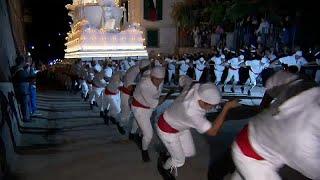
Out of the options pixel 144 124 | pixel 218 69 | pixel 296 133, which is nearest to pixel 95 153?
pixel 144 124

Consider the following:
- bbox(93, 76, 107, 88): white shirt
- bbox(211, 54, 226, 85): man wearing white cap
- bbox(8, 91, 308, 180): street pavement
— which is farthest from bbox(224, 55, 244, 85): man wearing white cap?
bbox(93, 76, 107, 88): white shirt

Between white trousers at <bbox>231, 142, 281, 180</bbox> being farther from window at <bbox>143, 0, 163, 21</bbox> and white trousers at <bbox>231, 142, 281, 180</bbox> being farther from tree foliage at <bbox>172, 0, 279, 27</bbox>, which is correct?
window at <bbox>143, 0, 163, 21</bbox>

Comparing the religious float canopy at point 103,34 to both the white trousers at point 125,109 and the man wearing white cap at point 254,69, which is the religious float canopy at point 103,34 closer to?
the man wearing white cap at point 254,69

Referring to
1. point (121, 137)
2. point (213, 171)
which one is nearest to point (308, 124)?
point (213, 171)

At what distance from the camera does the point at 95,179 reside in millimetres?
6125

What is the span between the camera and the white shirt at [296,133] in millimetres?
A: 3166

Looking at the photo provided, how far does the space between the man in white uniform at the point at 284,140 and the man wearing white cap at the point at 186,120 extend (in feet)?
2.39

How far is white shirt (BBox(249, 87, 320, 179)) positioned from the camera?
317 centimetres

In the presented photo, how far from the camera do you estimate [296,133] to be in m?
3.22

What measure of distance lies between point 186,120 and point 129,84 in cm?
360

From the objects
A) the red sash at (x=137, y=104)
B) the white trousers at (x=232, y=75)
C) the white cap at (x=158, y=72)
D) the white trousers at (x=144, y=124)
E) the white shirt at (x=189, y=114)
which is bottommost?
the white trousers at (x=232, y=75)

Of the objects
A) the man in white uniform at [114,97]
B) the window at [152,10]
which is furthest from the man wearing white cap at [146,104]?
the window at [152,10]

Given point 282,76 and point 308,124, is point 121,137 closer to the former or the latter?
point 282,76

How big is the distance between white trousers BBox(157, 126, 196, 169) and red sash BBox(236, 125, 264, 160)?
1.68 m
